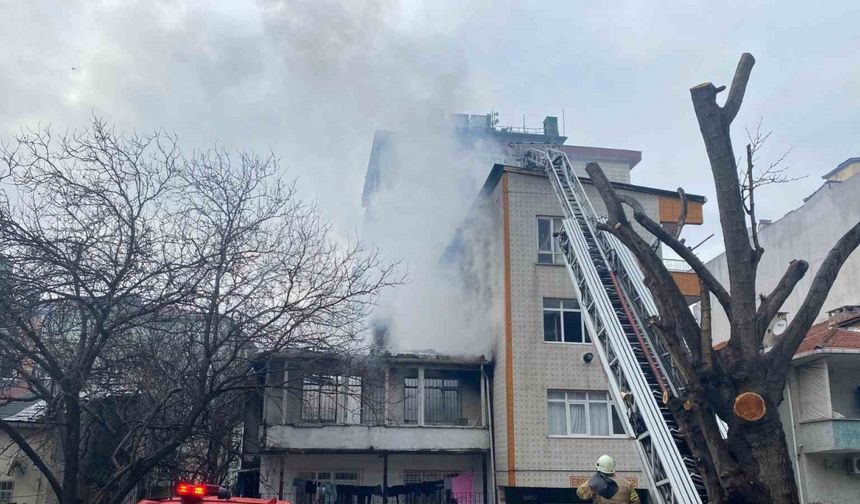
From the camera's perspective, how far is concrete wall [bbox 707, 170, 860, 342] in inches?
1077

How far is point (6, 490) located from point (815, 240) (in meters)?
28.4

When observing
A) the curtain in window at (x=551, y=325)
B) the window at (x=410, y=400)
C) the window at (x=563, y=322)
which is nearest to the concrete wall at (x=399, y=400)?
the window at (x=410, y=400)

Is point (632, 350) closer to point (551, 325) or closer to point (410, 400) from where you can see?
point (551, 325)

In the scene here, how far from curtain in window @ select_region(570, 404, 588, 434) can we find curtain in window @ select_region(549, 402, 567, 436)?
0.22 metres

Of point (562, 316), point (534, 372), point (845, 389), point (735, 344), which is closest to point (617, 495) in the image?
point (735, 344)

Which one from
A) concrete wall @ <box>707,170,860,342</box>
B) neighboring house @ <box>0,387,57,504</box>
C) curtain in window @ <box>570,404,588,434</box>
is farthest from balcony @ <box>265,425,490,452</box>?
concrete wall @ <box>707,170,860,342</box>

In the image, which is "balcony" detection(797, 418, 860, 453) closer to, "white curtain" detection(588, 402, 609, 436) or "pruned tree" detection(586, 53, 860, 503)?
"white curtain" detection(588, 402, 609, 436)

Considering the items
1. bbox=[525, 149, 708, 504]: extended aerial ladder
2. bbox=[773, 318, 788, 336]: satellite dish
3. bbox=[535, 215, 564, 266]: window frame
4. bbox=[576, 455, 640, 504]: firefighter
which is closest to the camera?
bbox=[576, 455, 640, 504]: firefighter

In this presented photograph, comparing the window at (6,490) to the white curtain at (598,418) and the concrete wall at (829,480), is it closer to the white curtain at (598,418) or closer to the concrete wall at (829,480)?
the white curtain at (598,418)

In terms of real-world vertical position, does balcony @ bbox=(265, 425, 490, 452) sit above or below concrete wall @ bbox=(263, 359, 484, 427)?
below

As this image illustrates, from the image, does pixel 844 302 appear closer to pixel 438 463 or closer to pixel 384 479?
pixel 438 463

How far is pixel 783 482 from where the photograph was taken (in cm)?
798

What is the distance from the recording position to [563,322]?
22.2m

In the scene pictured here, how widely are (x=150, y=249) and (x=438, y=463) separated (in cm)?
1324
